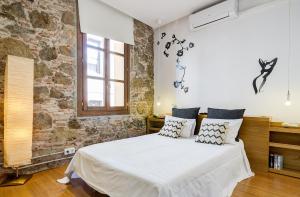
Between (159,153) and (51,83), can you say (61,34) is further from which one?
(159,153)

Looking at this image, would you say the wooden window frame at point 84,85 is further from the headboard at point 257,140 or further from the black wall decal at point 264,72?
the black wall decal at point 264,72

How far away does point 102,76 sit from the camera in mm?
3484

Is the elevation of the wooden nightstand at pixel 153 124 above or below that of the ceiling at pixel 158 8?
below

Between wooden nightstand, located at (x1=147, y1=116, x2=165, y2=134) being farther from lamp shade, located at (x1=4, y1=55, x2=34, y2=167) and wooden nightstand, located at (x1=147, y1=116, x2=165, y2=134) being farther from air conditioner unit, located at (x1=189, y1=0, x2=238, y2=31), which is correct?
lamp shade, located at (x1=4, y1=55, x2=34, y2=167)

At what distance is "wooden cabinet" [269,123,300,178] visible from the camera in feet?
8.24

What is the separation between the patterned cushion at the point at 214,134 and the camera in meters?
2.58

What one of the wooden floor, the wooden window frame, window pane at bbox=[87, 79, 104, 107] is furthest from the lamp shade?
window pane at bbox=[87, 79, 104, 107]

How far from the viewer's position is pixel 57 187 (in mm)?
2215

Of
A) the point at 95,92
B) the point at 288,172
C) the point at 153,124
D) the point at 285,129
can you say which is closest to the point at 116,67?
the point at 95,92

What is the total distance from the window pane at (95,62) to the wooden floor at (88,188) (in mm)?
1788

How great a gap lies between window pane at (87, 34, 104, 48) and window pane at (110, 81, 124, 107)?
29.2 inches

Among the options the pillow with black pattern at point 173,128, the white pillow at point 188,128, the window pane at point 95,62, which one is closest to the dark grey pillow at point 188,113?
the white pillow at point 188,128

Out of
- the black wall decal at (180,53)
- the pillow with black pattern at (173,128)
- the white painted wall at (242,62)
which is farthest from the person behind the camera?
the black wall decal at (180,53)

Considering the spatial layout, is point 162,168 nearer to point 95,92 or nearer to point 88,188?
point 88,188
